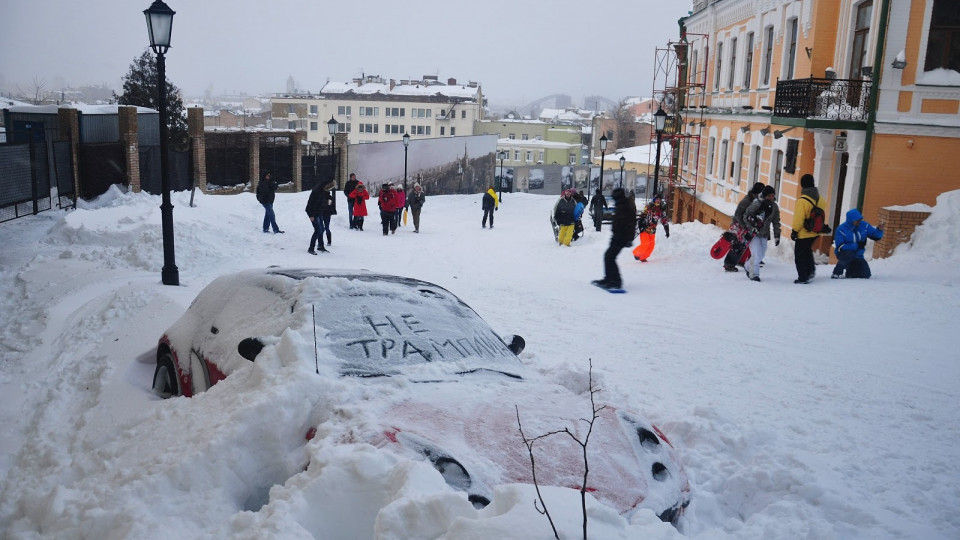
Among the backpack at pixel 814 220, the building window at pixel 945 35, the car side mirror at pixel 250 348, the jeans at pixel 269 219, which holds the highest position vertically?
the building window at pixel 945 35

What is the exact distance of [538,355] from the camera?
871 cm

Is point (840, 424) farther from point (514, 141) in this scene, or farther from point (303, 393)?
point (514, 141)

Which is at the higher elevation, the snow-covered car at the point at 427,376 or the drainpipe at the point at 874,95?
Answer: the drainpipe at the point at 874,95

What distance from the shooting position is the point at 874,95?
1608cm

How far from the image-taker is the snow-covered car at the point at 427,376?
4.05 m

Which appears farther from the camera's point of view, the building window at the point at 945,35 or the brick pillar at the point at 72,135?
the brick pillar at the point at 72,135

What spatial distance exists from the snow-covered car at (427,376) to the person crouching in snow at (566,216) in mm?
13818

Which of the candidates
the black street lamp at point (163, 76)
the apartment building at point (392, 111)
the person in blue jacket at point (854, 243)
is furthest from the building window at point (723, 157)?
the apartment building at point (392, 111)

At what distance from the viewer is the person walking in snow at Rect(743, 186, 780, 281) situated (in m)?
13.2

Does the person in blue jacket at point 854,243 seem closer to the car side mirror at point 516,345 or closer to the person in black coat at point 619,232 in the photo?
the person in black coat at point 619,232

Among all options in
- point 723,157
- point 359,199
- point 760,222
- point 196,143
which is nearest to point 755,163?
point 723,157

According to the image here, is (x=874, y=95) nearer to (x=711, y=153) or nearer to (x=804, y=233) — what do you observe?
(x=804, y=233)

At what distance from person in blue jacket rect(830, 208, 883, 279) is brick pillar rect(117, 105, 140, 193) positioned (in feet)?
68.5

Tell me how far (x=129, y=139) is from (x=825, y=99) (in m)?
20.3
